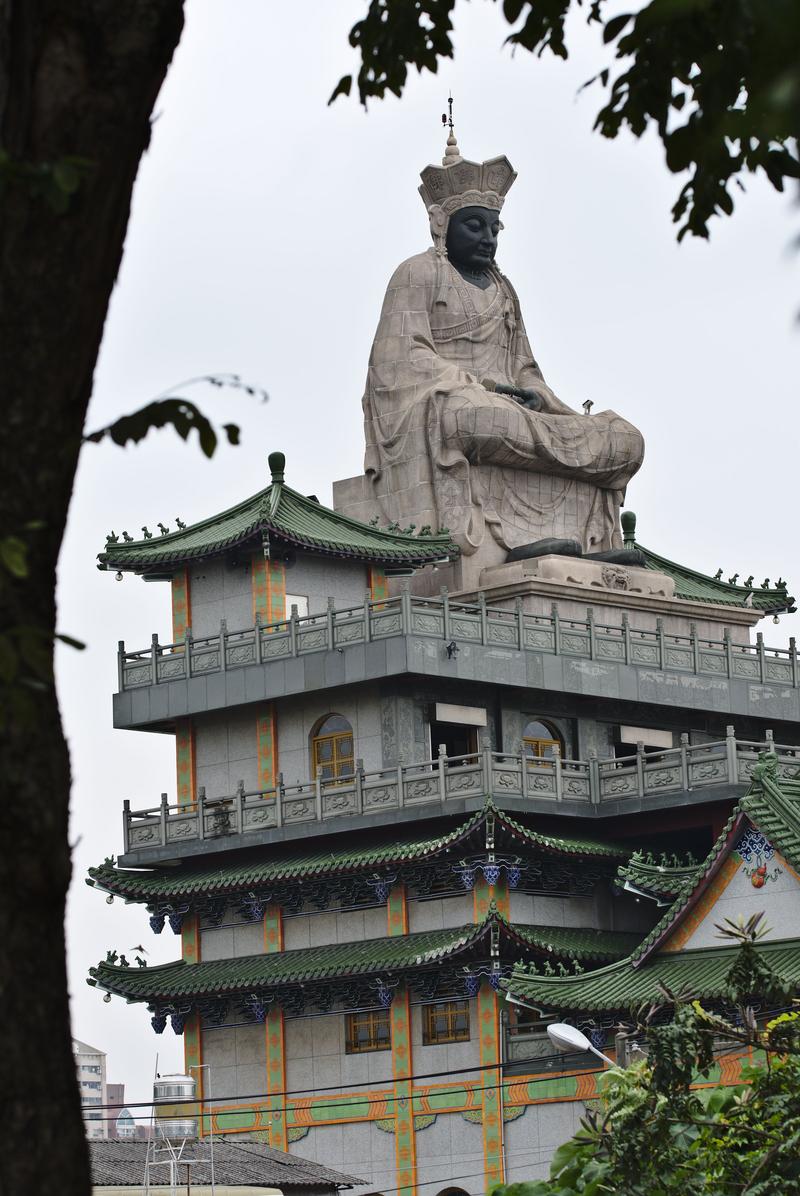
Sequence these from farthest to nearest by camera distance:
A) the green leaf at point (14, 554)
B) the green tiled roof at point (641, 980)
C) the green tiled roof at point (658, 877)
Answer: the green tiled roof at point (658, 877), the green tiled roof at point (641, 980), the green leaf at point (14, 554)

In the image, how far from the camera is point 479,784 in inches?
1779

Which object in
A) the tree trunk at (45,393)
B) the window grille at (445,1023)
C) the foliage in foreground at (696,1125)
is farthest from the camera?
the window grille at (445,1023)

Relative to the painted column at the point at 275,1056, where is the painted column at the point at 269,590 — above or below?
above

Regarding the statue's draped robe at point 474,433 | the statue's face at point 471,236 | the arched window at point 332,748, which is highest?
the statue's face at point 471,236

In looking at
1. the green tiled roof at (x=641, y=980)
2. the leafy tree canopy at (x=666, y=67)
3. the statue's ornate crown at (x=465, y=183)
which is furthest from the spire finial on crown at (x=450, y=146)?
the leafy tree canopy at (x=666, y=67)

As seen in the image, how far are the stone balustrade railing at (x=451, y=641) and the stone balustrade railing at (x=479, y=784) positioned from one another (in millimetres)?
2326

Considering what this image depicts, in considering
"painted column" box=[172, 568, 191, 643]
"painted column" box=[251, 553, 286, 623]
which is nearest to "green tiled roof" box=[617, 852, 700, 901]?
"painted column" box=[251, 553, 286, 623]

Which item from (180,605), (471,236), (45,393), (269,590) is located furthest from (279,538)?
(45,393)

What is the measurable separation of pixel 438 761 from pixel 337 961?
4633mm

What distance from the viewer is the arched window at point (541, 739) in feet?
160

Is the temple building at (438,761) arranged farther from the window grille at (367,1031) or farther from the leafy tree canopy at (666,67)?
the leafy tree canopy at (666,67)

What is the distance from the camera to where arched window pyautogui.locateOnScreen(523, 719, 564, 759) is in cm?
4881

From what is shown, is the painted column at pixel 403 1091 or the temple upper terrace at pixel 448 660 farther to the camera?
the temple upper terrace at pixel 448 660

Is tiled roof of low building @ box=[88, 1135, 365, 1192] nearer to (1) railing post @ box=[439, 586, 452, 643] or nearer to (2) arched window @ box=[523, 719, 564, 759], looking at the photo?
(2) arched window @ box=[523, 719, 564, 759]
